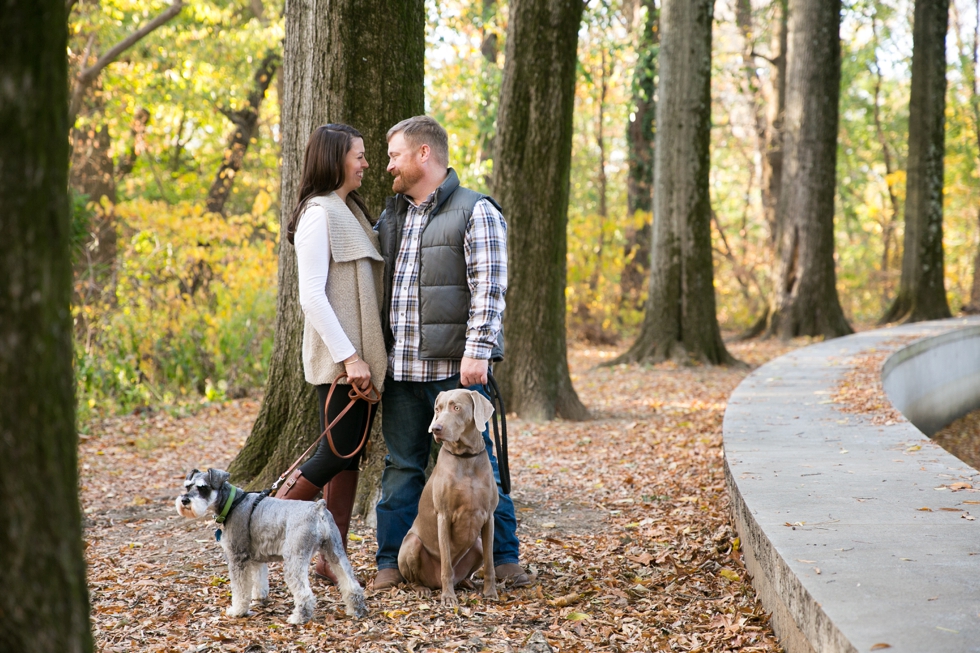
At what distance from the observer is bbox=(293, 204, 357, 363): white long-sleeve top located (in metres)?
3.93

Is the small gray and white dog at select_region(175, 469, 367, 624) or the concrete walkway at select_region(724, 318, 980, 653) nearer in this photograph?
the concrete walkway at select_region(724, 318, 980, 653)

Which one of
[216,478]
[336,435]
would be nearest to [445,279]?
[336,435]

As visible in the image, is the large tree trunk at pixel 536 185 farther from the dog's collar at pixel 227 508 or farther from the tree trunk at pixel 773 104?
the tree trunk at pixel 773 104

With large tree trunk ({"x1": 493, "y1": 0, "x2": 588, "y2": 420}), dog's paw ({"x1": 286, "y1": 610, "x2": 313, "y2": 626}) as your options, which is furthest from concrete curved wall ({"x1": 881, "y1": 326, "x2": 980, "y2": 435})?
dog's paw ({"x1": 286, "y1": 610, "x2": 313, "y2": 626})

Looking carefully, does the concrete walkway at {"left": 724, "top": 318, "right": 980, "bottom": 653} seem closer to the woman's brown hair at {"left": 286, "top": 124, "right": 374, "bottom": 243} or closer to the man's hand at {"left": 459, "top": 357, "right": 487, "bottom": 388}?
the man's hand at {"left": 459, "top": 357, "right": 487, "bottom": 388}

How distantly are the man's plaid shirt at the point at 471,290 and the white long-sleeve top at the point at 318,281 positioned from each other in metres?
0.30

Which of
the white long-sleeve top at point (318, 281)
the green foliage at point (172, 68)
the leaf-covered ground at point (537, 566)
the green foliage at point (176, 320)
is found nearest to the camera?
the leaf-covered ground at point (537, 566)

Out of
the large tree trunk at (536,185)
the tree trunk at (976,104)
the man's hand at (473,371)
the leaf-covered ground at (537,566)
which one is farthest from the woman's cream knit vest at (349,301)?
the tree trunk at (976,104)

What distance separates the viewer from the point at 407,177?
4.17m

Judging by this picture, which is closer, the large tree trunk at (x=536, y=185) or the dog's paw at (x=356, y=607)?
the dog's paw at (x=356, y=607)

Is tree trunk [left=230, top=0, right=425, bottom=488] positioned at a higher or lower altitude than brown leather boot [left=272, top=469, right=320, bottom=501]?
higher

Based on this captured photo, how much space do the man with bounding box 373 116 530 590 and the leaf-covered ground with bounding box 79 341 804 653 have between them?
408 mm

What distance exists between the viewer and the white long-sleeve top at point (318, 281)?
12.9ft

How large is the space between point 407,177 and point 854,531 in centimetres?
259
